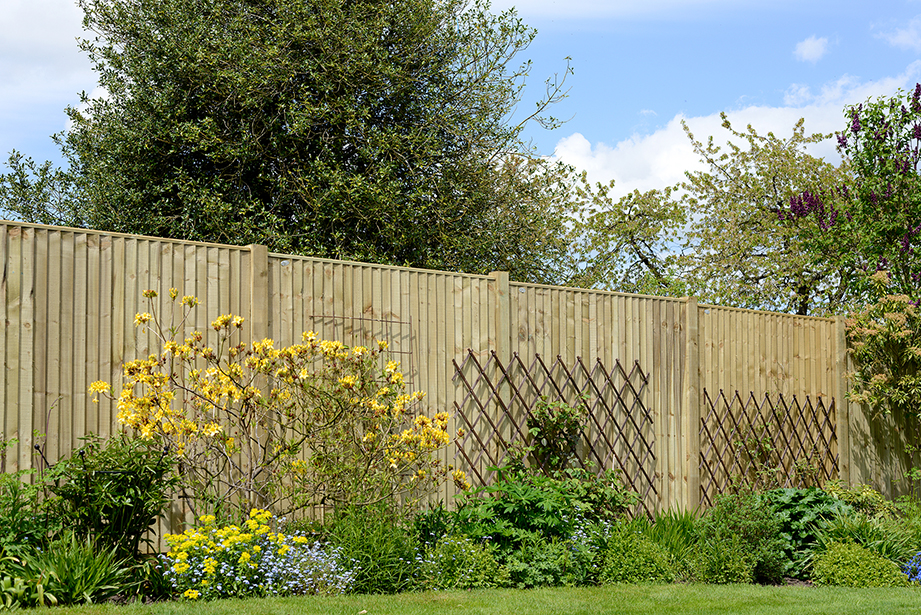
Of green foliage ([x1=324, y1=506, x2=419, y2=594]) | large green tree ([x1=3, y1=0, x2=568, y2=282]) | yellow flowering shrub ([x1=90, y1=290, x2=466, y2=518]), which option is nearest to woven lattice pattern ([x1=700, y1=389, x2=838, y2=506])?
yellow flowering shrub ([x1=90, y1=290, x2=466, y2=518])

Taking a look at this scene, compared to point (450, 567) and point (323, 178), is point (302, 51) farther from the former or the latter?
point (450, 567)

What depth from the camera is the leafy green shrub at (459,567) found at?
593cm

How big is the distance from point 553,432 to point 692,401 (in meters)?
1.81

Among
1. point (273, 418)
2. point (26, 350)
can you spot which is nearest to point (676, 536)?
point (273, 418)

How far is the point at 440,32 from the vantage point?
44.5 ft

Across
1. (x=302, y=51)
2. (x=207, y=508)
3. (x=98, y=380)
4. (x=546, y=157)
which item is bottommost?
(x=207, y=508)

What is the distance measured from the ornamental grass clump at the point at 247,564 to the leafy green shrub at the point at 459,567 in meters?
0.61

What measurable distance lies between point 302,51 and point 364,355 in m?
7.61

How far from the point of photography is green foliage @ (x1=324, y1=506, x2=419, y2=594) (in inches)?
223

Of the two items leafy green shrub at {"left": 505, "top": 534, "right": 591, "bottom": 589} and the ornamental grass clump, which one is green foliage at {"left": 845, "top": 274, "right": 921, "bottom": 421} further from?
the ornamental grass clump

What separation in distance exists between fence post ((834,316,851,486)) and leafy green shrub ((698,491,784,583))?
3178 millimetres

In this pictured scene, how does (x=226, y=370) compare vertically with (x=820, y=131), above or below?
below

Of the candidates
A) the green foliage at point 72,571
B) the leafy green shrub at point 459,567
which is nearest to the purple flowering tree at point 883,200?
the leafy green shrub at point 459,567

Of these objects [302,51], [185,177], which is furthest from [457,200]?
[185,177]
